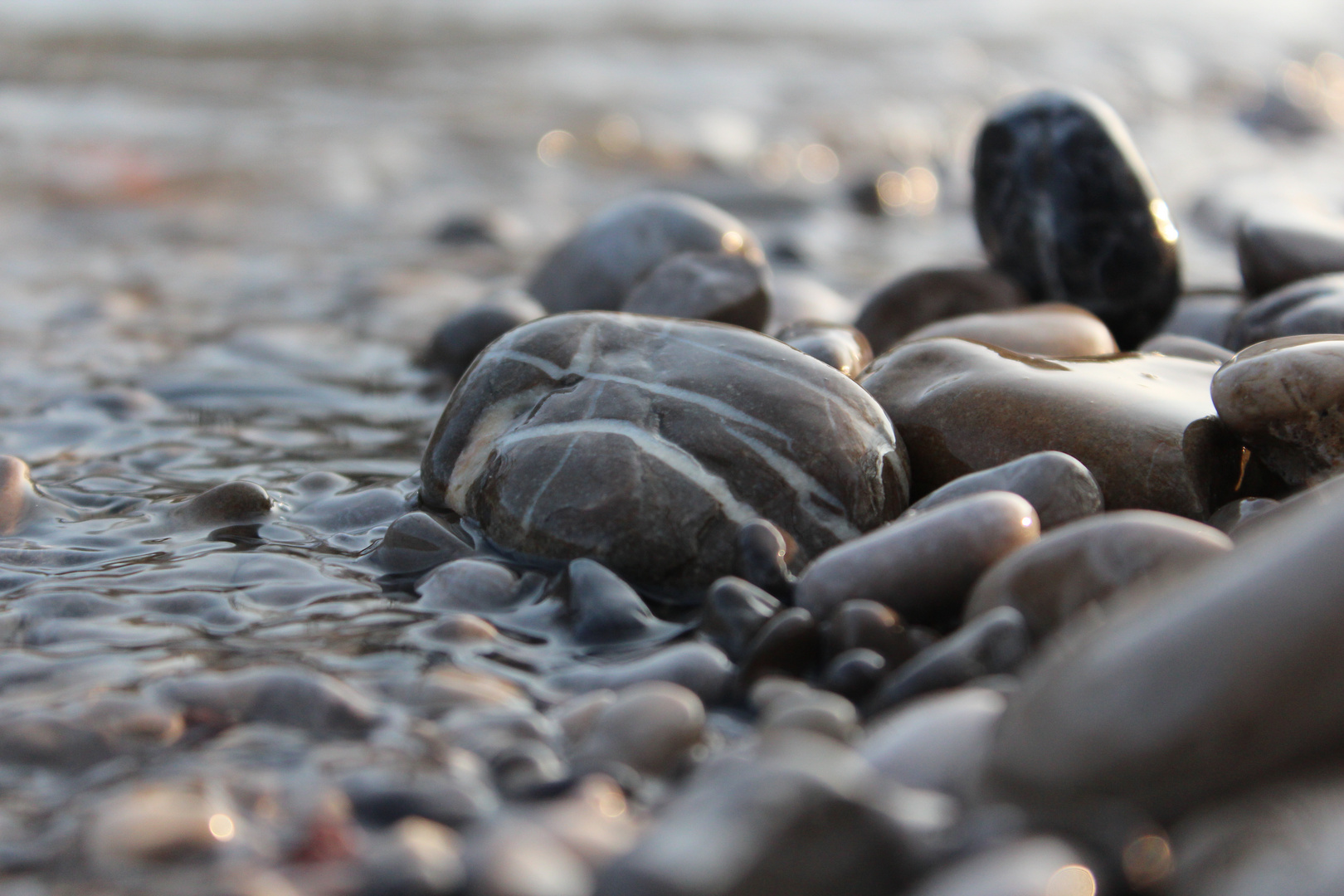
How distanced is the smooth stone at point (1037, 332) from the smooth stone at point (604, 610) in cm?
113

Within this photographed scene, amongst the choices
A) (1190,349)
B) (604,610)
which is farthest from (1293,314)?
(604,610)

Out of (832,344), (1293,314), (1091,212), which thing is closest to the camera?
(832,344)

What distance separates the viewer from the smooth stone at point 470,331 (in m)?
3.57

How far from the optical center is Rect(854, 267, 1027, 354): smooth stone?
11.6 ft

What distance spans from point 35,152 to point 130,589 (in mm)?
5760

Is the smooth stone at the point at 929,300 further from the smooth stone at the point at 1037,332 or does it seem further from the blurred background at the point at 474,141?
the blurred background at the point at 474,141

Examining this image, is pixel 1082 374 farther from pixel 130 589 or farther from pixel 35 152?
pixel 35 152

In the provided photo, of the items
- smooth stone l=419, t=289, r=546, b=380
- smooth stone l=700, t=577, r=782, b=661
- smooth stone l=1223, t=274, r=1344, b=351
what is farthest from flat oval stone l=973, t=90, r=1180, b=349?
smooth stone l=700, t=577, r=782, b=661

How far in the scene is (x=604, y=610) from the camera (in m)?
1.98

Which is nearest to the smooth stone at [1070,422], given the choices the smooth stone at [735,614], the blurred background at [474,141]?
the smooth stone at [735,614]

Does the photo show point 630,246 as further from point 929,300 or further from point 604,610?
point 604,610

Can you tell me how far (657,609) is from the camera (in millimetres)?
2061

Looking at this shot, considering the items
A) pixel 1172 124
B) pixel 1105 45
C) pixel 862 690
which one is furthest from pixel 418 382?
pixel 1105 45

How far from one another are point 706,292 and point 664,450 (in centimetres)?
132
